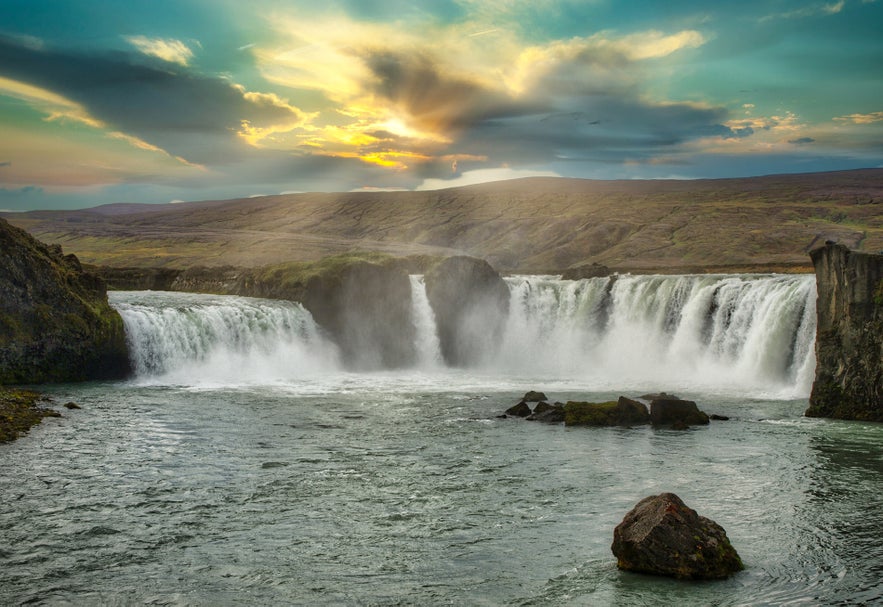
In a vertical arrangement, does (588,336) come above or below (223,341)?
above

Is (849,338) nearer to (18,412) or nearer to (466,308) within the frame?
(466,308)

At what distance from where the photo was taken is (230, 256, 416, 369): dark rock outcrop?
→ 61.4m

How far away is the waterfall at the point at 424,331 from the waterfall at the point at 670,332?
20.5 feet

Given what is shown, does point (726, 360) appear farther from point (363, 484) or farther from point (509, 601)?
point (509, 601)

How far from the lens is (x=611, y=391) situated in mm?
46844

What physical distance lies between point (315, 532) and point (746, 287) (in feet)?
142

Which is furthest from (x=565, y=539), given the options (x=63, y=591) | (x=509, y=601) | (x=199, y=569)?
(x=63, y=591)

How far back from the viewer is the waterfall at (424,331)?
214ft

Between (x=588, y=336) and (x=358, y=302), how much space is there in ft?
67.8

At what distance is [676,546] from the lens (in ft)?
49.0

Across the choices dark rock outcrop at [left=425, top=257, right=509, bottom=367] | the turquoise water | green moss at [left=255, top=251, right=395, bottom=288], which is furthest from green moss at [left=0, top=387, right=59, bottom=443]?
dark rock outcrop at [left=425, top=257, right=509, bottom=367]

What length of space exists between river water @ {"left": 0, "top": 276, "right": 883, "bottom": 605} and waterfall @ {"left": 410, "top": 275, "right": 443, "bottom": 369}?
1464cm

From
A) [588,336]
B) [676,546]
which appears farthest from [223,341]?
[676,546]

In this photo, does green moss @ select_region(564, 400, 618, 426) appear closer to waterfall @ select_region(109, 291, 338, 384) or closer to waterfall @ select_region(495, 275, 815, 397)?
waterfall @ select_region(495, 275, 815, 397)
